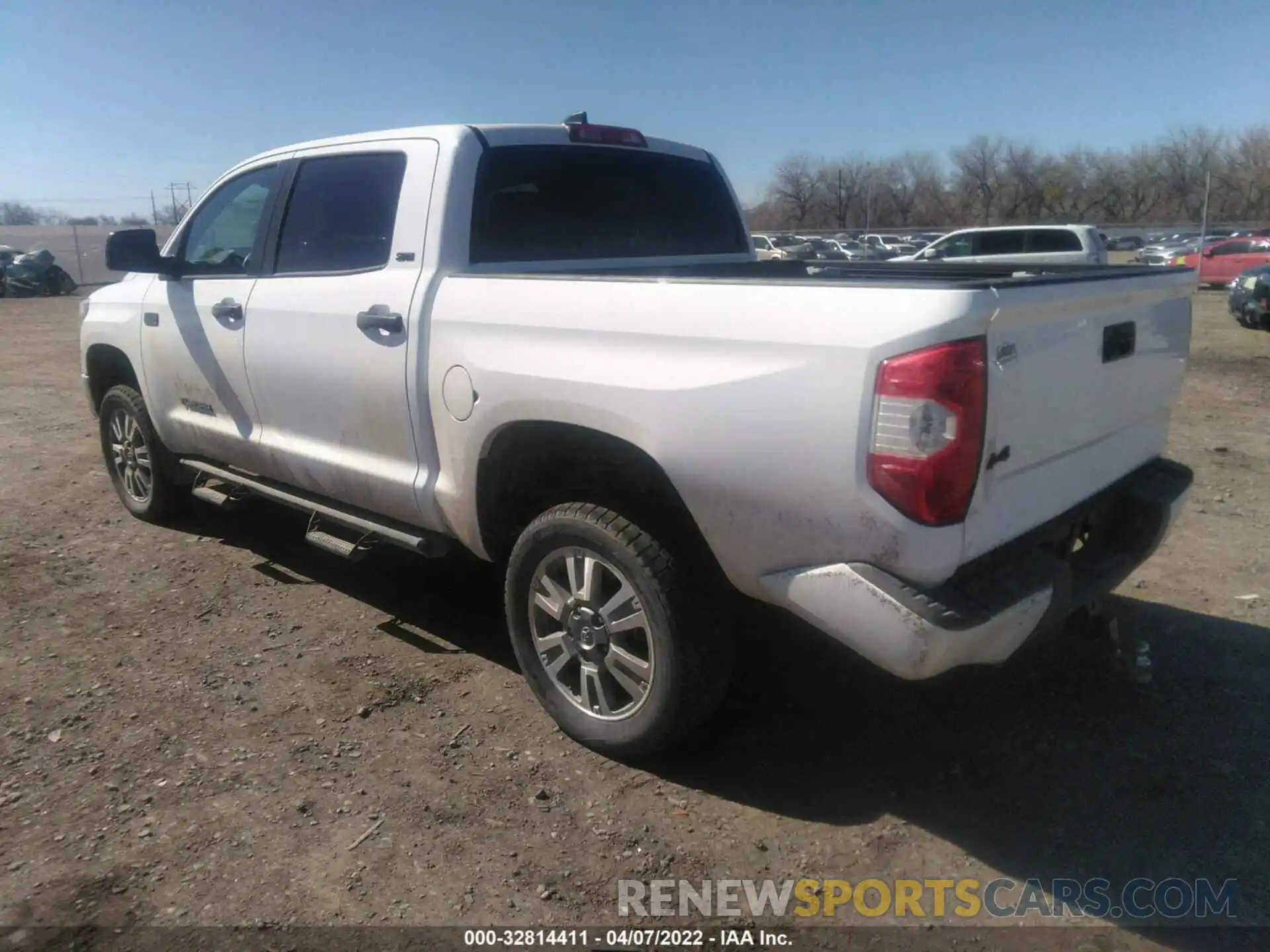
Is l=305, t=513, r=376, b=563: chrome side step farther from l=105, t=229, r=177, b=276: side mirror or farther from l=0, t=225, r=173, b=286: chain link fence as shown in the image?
l=0, t=225, r=173, b=286: chain link fence

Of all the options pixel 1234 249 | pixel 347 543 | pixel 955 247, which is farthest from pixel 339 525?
pixel 1234 249

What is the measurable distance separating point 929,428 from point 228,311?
3.36m

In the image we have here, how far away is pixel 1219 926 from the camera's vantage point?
→ 2574mm

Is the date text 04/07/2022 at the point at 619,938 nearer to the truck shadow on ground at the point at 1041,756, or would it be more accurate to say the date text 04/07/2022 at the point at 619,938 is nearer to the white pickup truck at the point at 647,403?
the truck shadow on ground at the point at 1041,756

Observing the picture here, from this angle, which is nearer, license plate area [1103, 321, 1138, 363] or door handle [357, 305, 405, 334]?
license plate area [1103, 321, 1138, 363]

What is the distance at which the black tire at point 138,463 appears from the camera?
219 inches

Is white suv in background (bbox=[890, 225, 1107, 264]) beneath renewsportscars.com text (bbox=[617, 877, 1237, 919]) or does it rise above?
above

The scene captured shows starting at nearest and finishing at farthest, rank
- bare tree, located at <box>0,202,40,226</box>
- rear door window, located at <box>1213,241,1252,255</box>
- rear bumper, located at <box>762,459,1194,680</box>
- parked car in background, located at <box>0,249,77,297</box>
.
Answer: rear bumper, located at <box>762,459,1194,680</box>
rear door window, located at <box>1213,241,1252,255</box>
parked car in background, located at <box>0,249,77,297</box>
bare tree, located at <box>0,202,40,226</box>

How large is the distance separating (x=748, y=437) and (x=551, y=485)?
105 centimetres

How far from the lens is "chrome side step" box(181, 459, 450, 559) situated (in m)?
3.87

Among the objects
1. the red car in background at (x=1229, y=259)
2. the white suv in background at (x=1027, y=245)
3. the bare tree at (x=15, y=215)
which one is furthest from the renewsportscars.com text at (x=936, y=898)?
the bare tree at (x=15, y=215)

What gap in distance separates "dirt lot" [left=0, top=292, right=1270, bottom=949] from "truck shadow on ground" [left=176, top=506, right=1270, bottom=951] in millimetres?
10

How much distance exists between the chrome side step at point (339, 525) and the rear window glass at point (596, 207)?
1070mm

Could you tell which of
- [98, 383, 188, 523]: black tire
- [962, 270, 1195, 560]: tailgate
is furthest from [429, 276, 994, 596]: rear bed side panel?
[98, 383, 188, 523]: black tire
